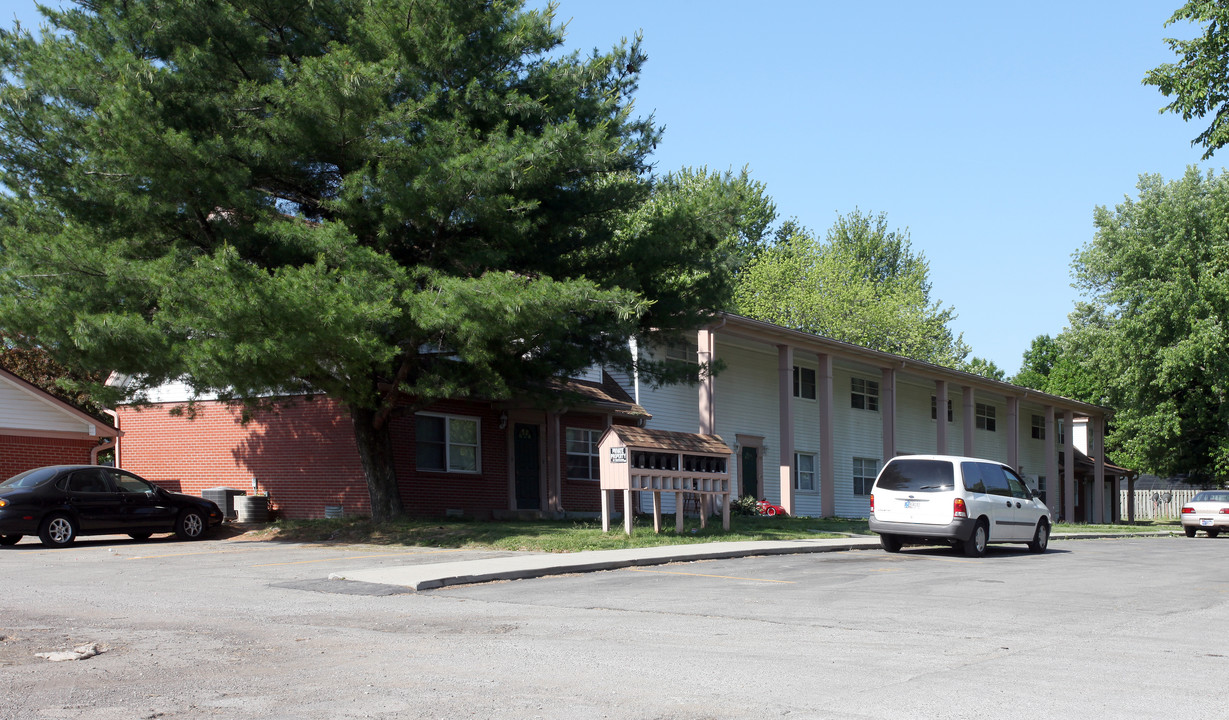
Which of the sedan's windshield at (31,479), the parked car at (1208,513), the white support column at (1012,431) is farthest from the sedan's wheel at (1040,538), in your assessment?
the white support column at (1012,431)

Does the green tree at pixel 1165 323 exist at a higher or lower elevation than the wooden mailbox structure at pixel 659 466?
higher

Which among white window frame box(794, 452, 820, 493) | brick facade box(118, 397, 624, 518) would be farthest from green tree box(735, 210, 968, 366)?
brick facade box(118, 397, 624, 518)

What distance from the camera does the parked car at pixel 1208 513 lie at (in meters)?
31.9

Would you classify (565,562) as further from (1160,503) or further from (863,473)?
(1160,503)

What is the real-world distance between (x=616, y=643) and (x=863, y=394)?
32790mm

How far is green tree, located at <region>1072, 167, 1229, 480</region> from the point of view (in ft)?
143

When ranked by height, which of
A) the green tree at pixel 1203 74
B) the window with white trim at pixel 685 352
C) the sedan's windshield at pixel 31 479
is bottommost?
the sedan's windshield at pixel 31 479

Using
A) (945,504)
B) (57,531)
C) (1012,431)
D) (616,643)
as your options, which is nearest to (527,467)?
(57,531)

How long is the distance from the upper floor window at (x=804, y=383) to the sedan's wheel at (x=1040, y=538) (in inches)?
623

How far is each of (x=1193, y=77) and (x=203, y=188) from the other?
689 inches

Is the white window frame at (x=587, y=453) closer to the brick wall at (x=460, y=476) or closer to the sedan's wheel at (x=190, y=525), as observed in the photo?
the brick wall at (x=460, y=476)

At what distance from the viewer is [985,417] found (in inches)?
1913

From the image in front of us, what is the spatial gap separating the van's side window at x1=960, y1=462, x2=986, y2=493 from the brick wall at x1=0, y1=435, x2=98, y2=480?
1966cm

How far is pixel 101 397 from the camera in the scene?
19422mm
